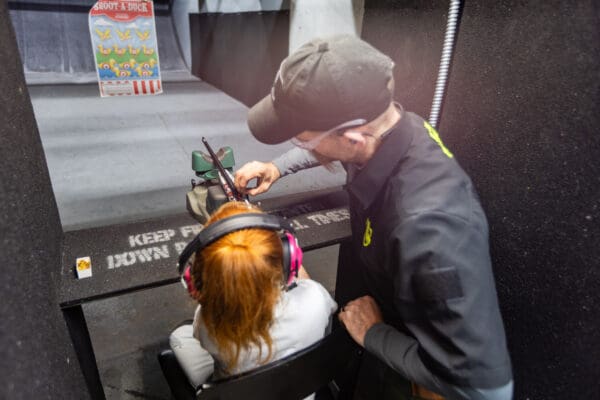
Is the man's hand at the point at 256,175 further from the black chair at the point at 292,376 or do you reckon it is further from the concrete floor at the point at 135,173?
the concrete floor at the point at 135,173

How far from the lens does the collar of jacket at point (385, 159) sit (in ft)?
3.40

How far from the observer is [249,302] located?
3.03ft

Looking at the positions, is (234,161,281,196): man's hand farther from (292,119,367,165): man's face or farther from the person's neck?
the person's neck

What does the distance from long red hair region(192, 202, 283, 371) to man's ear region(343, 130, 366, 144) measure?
0.30m

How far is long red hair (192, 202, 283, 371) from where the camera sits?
34.9 inches

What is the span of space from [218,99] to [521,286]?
594 cm

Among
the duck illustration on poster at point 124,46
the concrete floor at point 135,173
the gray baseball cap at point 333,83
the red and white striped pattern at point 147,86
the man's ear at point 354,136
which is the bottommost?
the concrete floor at point 135,173

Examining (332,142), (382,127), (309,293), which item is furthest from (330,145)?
(309,293)

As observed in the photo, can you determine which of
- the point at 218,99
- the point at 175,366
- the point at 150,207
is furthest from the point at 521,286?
the point at 218,99

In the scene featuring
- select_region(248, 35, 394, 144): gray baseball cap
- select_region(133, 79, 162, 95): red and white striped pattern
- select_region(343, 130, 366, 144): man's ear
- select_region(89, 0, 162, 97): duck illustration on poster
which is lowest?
select_region(133, 79, 162, 95): red and white striped pattern

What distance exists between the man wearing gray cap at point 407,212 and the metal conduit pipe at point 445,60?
0.43 meters

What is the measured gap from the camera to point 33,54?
24.2 feet

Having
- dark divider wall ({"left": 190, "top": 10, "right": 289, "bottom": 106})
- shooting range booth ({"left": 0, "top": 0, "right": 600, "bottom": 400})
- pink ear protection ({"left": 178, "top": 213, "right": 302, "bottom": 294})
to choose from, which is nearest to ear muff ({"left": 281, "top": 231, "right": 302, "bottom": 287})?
pink ear protection ({"left": 178, "top": 213, "right": 302, "bottom": 294})

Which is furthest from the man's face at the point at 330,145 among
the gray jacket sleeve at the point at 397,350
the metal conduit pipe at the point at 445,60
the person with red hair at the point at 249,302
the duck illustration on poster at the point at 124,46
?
the duck illustration on poster at the point at 124,46
